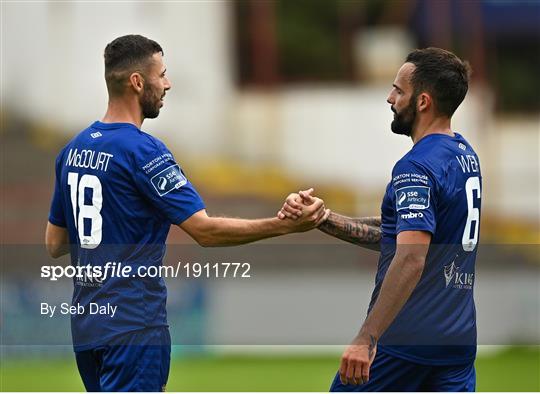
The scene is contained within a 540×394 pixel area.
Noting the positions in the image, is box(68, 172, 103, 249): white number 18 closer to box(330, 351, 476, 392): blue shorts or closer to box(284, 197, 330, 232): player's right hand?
box(284, 197, 330, 232): player's right hand

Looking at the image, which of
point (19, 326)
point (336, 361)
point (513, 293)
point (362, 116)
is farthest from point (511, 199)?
point (19, 326)

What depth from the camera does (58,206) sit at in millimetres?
6207

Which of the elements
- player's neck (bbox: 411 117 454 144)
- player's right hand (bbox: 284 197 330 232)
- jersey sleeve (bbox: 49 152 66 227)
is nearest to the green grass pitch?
player's right hand (bbox: 284 197 330 232)

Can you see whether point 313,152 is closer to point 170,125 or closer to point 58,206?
point 170,125

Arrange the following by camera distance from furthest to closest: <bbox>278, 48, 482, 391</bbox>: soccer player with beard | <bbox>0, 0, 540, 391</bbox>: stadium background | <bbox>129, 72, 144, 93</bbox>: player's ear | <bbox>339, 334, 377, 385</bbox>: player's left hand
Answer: <bbox>0, 0, 540, 391</bbox>: stadium background → <bbox>129, 72, 144, 93</bbox>: player's ear → <bbox>278, 48, 482, 391</bbox>: soccer player with beard → <bbox>339, 334, 377, 385</bbox>: player's left hand

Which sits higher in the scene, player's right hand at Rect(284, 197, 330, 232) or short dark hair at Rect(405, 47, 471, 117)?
short dark hair at Rect(405, 47, 471, 117)

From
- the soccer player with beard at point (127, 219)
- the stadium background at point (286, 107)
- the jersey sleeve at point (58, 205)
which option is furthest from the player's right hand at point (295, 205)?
the stadium background at point (286, 107)

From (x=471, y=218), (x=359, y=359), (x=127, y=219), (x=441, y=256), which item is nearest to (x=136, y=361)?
(x=127, y=219)

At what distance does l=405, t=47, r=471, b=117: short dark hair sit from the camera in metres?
5.94

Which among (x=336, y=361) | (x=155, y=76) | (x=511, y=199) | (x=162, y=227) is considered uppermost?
(x=155, y=76)

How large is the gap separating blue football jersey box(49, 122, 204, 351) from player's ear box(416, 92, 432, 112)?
1209 mm

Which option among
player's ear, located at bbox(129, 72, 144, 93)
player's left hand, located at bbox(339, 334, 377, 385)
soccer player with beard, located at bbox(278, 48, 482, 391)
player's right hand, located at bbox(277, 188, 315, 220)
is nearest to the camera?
player's left hand, located at bbox(339, 334, 377, 385)

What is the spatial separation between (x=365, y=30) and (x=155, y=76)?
77.0 ft

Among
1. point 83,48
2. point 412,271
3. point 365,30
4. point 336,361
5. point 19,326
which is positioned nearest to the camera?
point 412,271
